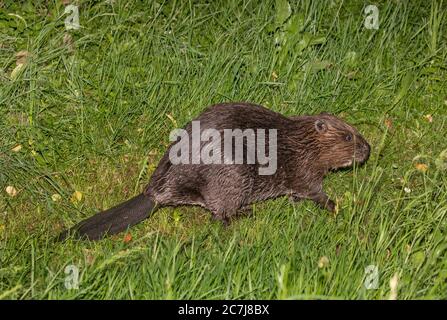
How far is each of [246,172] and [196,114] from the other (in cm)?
66

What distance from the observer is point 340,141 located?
5.13 m

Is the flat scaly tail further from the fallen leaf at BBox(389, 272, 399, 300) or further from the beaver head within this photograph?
the fallen leaf at BBox(389, 272, 399, 300)

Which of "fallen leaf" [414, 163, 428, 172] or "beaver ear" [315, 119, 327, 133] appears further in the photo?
"beaver ear" [315, 119, 327, 133]

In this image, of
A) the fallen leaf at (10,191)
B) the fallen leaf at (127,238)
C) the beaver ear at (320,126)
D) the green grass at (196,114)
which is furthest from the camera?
the beaver ear at (320,126)

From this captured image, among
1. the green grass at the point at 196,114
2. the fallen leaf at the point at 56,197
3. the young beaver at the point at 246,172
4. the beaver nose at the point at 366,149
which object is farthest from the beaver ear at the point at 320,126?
the fallen leaf at the point at 56,197

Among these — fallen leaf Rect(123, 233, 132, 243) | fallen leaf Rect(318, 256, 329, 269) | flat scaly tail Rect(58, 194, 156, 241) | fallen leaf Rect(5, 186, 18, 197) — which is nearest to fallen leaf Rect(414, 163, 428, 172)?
fallen leaf Rect(318, 256, 329, 269)

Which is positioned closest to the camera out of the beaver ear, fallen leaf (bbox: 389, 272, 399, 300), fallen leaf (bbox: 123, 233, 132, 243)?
fallen leaf (bbox: 389, 272, 399, 300)

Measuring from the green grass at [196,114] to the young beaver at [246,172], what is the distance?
117 mm

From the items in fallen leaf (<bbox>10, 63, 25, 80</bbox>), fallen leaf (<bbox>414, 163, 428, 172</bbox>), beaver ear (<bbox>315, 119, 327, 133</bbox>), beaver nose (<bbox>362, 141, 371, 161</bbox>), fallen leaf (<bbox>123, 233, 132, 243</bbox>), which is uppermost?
fallen leaf (<bbox>10, 63, 25, 80</bbox>)

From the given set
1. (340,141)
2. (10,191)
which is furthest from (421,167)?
(10,191)

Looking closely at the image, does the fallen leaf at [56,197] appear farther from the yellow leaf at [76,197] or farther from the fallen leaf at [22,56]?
the fallen leaf at [22,56]

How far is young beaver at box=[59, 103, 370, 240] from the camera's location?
185 inches

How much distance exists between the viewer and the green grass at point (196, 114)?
3984mm
